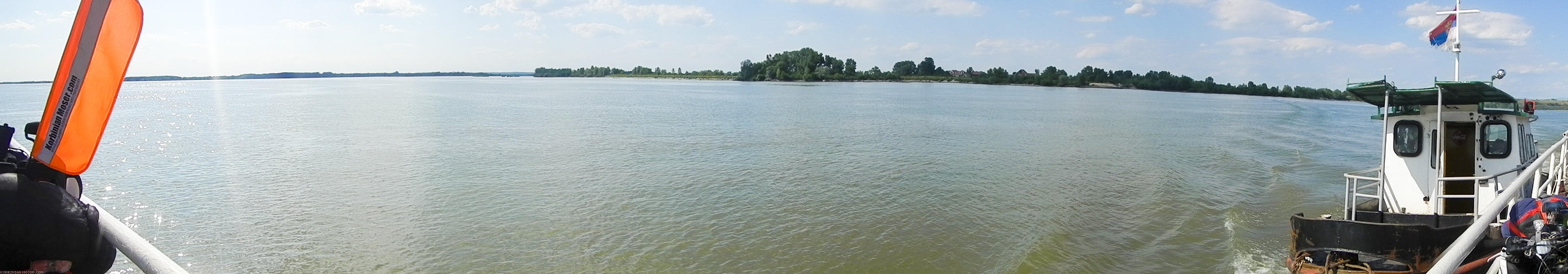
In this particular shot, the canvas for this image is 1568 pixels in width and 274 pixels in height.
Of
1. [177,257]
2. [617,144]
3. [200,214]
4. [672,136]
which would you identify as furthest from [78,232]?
[672,136]

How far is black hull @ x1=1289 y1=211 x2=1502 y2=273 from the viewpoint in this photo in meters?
11.3

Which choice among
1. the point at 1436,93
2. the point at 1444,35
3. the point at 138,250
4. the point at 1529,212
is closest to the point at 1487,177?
the point at 1436,93

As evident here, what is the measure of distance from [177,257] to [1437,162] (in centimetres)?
1992

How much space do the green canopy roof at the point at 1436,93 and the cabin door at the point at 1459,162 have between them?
63 centimetres

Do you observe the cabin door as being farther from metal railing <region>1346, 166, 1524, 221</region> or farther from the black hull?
the black hull

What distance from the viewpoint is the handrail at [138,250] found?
112 inches

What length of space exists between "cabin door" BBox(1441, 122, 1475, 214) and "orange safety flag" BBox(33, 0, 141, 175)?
16392 millimetres

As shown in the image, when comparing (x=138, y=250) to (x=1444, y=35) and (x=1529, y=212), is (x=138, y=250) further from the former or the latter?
(x=1444, y=35)

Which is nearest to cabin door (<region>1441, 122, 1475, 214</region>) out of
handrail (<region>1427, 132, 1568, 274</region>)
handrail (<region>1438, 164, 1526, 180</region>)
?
handrail (<region>1438, 164, 1526, 180</region>)

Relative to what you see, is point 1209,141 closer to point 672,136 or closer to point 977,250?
point 672,136

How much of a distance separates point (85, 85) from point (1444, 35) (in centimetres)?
1735

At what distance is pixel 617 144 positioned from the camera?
98.3 feet

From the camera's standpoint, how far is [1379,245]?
1149 centimetres

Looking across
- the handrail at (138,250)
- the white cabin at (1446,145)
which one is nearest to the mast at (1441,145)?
the white cabin at (1446,145)
